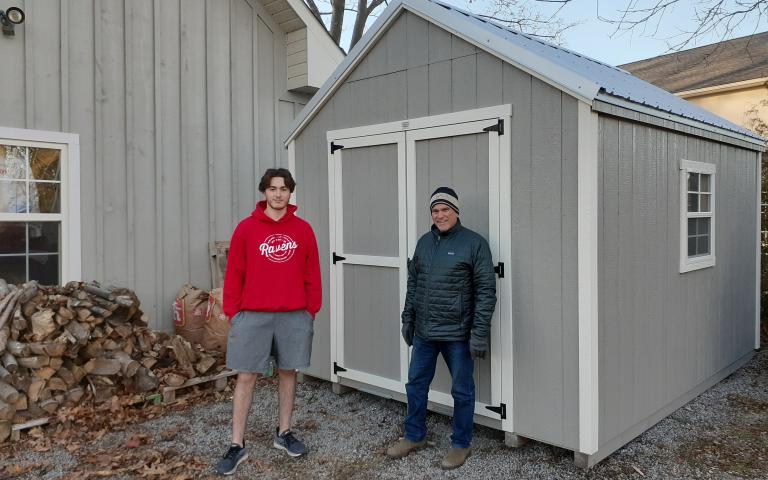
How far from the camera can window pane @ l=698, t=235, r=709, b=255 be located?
527 centimetres

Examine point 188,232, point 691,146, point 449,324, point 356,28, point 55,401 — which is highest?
point 356,28

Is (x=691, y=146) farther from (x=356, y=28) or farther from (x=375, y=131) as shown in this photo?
(x=356, y=28)

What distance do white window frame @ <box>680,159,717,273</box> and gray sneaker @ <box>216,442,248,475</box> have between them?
3.51 meters

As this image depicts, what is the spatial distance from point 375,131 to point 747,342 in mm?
4534

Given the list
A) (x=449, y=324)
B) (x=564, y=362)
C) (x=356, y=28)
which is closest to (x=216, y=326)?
(x=449, y=324)

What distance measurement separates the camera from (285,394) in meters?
3.96

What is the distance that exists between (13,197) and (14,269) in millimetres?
624

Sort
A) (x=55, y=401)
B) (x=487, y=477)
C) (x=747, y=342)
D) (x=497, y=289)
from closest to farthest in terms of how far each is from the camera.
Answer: (x=487, y=477)
(x=497, y=289)
(x=55, y=401)
(x=747, y=342)

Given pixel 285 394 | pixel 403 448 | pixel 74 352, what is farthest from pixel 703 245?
pixel 74 352

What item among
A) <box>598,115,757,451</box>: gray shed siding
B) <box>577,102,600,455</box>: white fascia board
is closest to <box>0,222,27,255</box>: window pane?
<box>577,102,600,455</box>: white fascia board

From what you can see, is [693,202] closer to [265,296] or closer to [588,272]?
[588,272]

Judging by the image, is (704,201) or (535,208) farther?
(704,201)

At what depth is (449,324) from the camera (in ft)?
12.4

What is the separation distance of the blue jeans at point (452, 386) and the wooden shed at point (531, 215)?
0.33m
